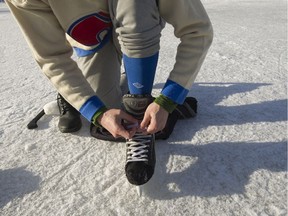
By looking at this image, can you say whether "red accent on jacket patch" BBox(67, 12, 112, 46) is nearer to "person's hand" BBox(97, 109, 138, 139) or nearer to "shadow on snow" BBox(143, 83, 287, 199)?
"person's hand" BBox(97, 109, 138, 139)

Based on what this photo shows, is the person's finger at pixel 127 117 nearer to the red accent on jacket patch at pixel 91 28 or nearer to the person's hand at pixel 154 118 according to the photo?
the person's hand at pixel 154 118

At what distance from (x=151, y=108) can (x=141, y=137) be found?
0.38 ft

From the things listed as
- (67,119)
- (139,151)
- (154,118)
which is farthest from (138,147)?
(67,119)

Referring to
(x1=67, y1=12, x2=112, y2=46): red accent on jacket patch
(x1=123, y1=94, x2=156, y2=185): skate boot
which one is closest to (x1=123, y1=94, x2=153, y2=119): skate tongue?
(x1=123, y1=94, x2=156, y2=185): skate boot

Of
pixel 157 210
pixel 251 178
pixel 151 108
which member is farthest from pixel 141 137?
pixel 251 178

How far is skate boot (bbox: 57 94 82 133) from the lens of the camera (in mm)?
1193

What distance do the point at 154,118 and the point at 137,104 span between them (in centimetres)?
9

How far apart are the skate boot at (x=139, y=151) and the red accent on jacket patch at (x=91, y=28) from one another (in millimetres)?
277

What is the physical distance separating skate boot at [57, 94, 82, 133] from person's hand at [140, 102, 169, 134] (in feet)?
1.28

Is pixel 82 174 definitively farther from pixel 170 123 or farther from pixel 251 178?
pixel 251 178

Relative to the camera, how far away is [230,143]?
106 centimetres

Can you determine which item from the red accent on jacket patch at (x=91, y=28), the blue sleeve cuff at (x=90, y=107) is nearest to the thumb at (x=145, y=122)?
the blue sleeve cuff at (x=90, y=107)

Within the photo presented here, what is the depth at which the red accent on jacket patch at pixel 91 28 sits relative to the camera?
1021mm

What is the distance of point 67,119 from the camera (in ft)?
3.96
